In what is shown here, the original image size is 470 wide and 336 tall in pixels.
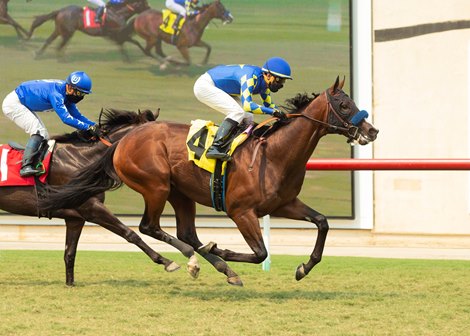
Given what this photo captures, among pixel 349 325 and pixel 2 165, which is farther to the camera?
pixel 2 165

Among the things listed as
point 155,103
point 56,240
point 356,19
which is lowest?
point 56,240

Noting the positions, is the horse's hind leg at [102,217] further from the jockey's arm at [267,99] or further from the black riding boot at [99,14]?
the black riding boot at [99,14]

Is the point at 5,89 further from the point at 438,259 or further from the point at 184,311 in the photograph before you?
the point at 184,311

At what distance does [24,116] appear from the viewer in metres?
7.78

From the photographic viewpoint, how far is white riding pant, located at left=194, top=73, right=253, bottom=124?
7109 mm

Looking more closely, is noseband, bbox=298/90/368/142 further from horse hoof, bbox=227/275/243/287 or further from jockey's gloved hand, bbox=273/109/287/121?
horse hoof, bbox=227/275/243/287

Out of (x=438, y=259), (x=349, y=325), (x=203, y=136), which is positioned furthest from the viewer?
(x=438, y=259)

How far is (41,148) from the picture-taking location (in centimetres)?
762

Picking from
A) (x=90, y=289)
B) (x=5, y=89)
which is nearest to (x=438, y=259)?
(x=90, y=289)

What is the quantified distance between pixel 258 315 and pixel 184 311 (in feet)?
1.54

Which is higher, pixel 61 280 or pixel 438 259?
pixel 61 280

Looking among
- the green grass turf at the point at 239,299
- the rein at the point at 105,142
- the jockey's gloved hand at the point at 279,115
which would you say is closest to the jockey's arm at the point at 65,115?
the rein at the point at 105,142

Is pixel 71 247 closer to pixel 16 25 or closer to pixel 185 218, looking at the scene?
pixel 185 218

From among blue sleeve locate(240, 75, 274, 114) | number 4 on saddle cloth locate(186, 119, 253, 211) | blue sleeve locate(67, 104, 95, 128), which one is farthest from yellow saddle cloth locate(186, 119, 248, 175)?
blue sleeve locate(67, 104, 95, 128)
